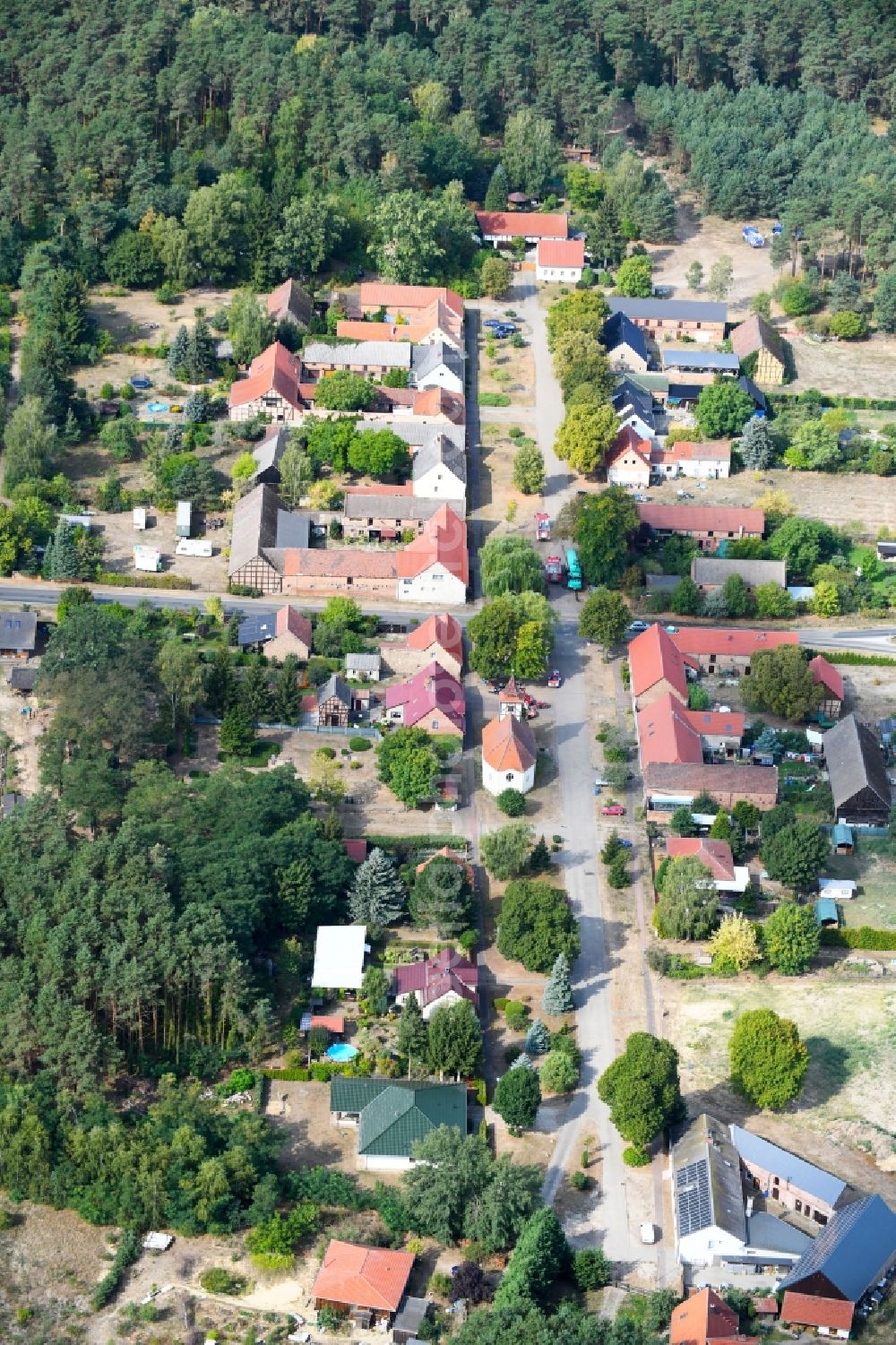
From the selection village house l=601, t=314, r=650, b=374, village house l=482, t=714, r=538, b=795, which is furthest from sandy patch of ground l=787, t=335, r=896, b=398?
village house l=482, t=714, r=538, b=795

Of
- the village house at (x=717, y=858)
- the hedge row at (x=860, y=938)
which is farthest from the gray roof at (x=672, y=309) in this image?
the hedge row at (x=860, y=938)

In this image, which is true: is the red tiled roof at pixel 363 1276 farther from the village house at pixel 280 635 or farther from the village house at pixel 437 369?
the village house at pixel 437 369

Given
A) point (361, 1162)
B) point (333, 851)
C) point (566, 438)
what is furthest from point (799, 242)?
point (361, 1162)

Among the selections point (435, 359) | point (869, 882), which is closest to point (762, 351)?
point (435, 359)

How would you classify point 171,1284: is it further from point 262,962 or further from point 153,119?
point 153,119

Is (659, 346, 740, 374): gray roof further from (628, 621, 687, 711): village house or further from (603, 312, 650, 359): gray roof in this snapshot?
(628, 621, 687, 711): village house
